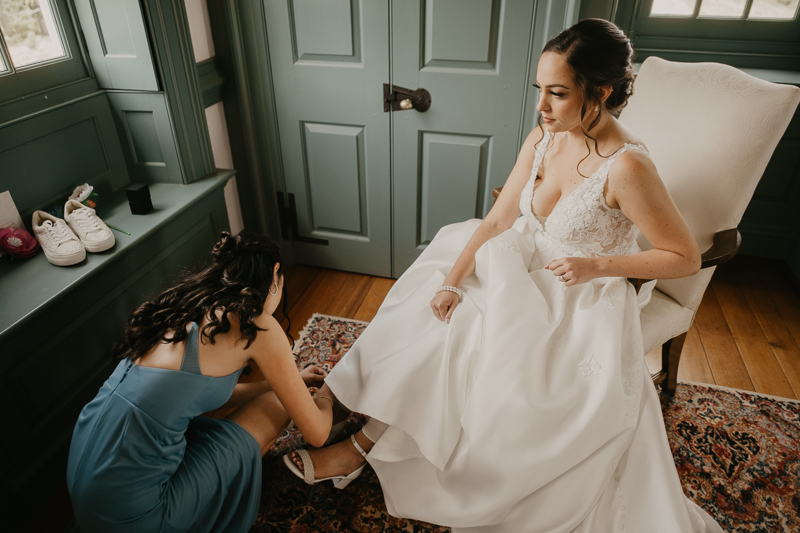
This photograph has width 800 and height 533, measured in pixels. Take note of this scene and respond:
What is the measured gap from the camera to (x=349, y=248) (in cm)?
255

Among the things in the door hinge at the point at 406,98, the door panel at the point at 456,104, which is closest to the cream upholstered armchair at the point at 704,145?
the door panel at the point at 456,104

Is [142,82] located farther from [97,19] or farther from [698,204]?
[698,204]

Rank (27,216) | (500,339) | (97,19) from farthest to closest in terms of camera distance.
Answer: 1. (97,19)
2. (27,216)
3. (500,339)

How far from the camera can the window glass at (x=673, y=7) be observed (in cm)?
238

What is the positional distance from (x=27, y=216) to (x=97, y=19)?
2.40ft

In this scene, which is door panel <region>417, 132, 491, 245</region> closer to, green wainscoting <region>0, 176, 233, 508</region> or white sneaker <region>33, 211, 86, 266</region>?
green wainscoting <region>0, 176, 233, 508</region>

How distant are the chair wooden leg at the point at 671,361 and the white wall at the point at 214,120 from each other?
1.88m

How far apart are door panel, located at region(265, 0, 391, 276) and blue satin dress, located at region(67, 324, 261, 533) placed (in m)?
1.32

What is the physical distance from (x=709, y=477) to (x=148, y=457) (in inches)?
61.6

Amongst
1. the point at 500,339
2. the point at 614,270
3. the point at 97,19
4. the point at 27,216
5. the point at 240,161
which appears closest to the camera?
the point at 500,339

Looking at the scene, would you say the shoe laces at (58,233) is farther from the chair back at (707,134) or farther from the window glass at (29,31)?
the chair back at (707,134)

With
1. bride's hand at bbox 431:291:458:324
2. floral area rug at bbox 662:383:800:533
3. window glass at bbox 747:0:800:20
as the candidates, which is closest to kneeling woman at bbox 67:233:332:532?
bride's hand at bbox 431:291:458:324

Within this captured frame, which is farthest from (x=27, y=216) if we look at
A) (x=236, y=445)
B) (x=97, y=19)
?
(x=236, y=445)

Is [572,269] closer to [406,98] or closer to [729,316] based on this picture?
[406,98]
